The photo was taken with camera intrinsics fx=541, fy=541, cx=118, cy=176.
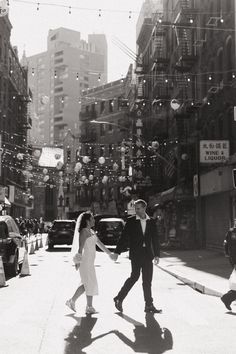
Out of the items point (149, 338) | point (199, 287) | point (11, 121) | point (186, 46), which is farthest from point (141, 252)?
point (11, 121)

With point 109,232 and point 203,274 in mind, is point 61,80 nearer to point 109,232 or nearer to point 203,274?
point 109,232

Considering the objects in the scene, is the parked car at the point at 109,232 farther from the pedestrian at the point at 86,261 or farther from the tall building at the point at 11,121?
the pedestrian at the point at 86,261

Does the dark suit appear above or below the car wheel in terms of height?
above

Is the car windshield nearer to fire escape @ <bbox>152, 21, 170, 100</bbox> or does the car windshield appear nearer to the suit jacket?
fire escape @ <bbox>152, 21, 170, 100</bbox>

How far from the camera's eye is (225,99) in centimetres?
2581

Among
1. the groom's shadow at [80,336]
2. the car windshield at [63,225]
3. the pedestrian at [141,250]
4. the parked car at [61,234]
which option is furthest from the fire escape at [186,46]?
the groom's shadow at [80,336]

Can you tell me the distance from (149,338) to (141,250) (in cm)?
228

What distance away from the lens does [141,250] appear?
9438 mm

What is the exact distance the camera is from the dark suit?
371 inches

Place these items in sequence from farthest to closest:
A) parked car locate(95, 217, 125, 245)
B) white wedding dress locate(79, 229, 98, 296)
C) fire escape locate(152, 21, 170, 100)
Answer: fire escape locate(152, 21, 170, 100)
parked car locate(95, 217, 125, 245)
white wedding dress locate(79, 229, 98, 296)

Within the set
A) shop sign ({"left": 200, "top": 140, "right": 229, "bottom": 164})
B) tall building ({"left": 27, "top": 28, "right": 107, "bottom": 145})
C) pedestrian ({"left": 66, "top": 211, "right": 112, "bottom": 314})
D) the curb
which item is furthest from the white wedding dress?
tall building ({"left": 27, "top": 28, "right": 107, "bottom": 145})

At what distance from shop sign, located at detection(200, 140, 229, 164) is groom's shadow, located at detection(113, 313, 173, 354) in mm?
17100

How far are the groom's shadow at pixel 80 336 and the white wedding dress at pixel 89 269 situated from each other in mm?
608

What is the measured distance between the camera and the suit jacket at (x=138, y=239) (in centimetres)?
945
